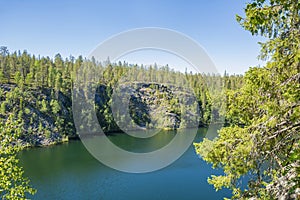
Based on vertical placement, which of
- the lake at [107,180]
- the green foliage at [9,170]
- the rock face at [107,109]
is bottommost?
the lake at [107,180]

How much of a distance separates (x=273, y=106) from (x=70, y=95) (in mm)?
70782

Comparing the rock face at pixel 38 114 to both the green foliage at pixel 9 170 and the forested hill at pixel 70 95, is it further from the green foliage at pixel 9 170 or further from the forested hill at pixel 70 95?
the green foliage at pixel 9 170

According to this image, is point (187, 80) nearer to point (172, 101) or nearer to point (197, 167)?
point (172, 101)

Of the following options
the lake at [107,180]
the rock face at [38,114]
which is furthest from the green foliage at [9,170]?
the rock face at [38,114]

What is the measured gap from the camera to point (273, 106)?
477 centimetres

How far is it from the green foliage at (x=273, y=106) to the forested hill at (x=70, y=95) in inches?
1529

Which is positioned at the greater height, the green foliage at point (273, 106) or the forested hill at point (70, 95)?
the forested hill at point (70, 95)

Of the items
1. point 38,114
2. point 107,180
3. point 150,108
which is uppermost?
point 150,108

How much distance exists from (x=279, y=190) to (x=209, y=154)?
8.94ft

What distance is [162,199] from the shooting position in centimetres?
2464

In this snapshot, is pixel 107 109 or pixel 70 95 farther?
pixel 107 109

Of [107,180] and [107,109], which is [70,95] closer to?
[107,109]

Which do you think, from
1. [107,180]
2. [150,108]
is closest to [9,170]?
[107,180]

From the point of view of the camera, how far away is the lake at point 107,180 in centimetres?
2588
